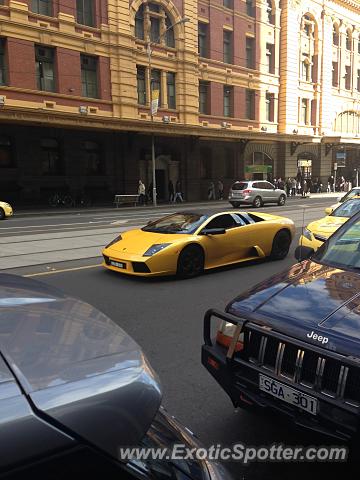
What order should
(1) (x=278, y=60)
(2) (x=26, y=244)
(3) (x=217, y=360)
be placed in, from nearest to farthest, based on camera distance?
(3) (x=217, y=360) → (2) (x=26, y=244) → (1) (x=278, y=60)

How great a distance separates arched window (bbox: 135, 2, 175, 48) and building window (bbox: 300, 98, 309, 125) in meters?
17.1

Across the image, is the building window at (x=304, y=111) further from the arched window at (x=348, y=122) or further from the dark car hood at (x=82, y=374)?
the dark car hood at (x=82, y=374)

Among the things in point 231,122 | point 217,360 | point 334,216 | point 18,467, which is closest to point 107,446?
point 18,467

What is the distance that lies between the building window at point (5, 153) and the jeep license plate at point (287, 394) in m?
25.1

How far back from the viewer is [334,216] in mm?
9320

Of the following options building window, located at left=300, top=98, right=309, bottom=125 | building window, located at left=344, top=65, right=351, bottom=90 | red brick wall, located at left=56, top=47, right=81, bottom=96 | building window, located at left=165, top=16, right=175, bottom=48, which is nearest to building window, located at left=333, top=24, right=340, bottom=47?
building window, located at left=344, top=65, right=351, bottom=90

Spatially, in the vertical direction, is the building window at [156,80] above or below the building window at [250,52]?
below

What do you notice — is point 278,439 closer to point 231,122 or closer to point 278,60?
point 231,122

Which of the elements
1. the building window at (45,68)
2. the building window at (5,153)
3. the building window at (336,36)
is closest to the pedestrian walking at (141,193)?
the building window at (45,68)

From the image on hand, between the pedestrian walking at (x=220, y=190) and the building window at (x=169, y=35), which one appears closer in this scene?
the building window at (x=169, y=35)

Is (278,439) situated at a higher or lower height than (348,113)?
lower

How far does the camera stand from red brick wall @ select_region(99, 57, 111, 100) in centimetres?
2730

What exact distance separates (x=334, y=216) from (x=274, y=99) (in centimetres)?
3326

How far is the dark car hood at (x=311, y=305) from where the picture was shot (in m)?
2.43
